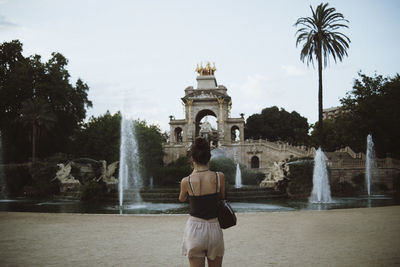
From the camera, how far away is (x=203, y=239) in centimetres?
388

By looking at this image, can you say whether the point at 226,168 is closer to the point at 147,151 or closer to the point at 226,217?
the point at 147,151

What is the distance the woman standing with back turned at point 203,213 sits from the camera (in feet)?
12.7

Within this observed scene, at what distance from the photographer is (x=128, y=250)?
768 centimetres

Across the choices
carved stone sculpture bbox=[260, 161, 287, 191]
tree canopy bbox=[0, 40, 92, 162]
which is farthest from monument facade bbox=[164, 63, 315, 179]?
carved stone sculpture bbox=[260, 161, 287, 191]

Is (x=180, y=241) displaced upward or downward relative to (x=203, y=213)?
downward

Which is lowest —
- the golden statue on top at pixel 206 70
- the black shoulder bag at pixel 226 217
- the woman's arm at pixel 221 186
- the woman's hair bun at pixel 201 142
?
the black shoulder bag at pixel 226 217

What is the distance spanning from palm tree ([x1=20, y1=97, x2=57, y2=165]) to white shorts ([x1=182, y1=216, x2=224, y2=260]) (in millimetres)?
38574

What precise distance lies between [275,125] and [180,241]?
8320cm

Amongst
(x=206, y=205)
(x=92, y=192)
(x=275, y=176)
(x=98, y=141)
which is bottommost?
(x=92, y=192)

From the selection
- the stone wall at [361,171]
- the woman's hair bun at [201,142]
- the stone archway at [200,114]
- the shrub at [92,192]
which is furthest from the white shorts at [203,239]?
the stone archway at [200,114]

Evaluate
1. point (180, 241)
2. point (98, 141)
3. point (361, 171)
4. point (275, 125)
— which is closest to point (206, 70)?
point (275, 125)

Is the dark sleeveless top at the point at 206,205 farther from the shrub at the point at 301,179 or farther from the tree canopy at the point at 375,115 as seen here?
the tree canopy at the point at 375,115

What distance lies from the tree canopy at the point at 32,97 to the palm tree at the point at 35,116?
1.05m

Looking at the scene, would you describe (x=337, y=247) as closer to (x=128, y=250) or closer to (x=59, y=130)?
(x=128, y=250)
